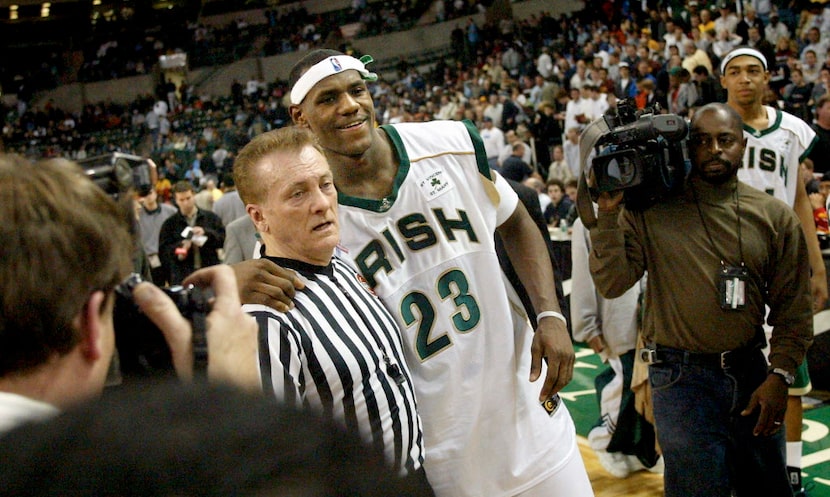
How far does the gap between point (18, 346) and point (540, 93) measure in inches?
634

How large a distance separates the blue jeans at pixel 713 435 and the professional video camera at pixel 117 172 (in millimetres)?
2135

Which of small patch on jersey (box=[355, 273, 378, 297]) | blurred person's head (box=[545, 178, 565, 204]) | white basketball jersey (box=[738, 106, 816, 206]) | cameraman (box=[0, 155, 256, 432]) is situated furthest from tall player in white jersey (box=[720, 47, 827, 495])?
blurred person's head (box=[545, 178, 565, 204])

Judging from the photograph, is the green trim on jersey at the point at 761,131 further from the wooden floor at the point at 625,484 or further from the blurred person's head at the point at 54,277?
the blurred person's head at the point at 54,277

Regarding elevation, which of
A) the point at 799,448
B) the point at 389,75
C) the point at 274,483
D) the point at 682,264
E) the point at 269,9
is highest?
the point at 269,9

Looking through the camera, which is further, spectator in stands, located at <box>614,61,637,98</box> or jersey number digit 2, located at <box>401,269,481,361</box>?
spectator in stands, located at <box>614,61,637,98</box>

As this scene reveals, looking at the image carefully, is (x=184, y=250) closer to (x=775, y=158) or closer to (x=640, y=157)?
(x=775, y=158)

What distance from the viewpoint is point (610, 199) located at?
285 centimetres

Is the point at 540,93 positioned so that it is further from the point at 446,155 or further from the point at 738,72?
the point at 446,155

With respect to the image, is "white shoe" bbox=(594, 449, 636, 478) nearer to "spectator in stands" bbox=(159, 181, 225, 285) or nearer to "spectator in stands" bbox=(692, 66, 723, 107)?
"spectator in stands" bbox=(159, 181, 225, 285)

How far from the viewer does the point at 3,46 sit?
32.5 meters

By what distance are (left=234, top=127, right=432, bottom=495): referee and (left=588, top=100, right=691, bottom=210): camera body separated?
1.02 m

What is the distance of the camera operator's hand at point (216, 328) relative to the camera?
1.13 m

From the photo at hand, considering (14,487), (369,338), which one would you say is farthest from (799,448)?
(14,487)

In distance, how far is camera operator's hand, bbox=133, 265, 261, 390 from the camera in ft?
3.70
